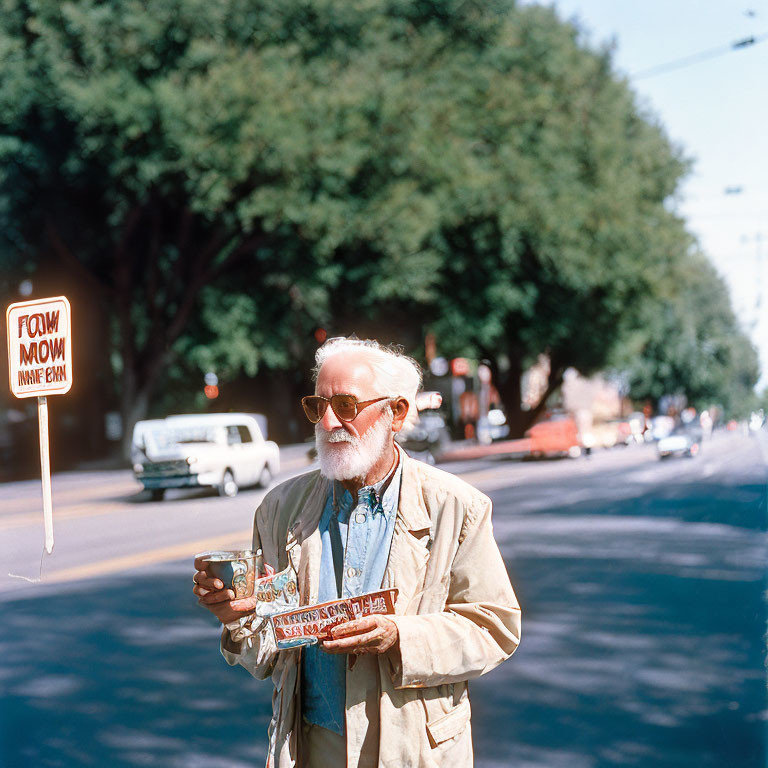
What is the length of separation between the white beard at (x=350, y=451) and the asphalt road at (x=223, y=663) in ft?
7.74

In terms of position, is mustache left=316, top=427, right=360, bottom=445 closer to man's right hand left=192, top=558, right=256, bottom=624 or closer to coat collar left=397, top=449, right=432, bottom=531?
coat collar left=397, top=449, right=432, bottom=531

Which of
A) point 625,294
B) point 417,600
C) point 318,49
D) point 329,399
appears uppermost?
point 318,49

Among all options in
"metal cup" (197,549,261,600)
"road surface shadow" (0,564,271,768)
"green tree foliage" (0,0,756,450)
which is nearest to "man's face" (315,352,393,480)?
"metal cup" (197,549,261,600)

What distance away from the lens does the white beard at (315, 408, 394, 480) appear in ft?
7.91

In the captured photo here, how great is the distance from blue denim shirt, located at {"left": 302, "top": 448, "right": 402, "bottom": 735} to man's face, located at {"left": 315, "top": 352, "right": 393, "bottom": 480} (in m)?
0.07

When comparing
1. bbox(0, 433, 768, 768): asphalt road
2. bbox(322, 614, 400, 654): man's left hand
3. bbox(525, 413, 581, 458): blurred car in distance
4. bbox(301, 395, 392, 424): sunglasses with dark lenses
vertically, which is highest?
bbox(301, 395, 392, 424): sunglasses with dark lenses

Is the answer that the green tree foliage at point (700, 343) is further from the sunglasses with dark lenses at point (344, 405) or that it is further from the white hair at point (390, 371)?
the sunglasses with dark lenses at point (344, 405)

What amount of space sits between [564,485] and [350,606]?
1811 centimetres

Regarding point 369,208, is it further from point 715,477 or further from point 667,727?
point 715,477

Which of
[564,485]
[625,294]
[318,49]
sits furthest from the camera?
[625,294]

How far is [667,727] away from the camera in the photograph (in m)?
5.68

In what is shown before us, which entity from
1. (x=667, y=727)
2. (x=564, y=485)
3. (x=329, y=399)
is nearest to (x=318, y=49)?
(x=564, y=485)

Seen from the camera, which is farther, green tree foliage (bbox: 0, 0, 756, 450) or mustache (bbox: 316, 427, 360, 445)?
green tree foliage (bbox: 0, 0, 756, 450)

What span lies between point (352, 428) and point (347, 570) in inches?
12.7
